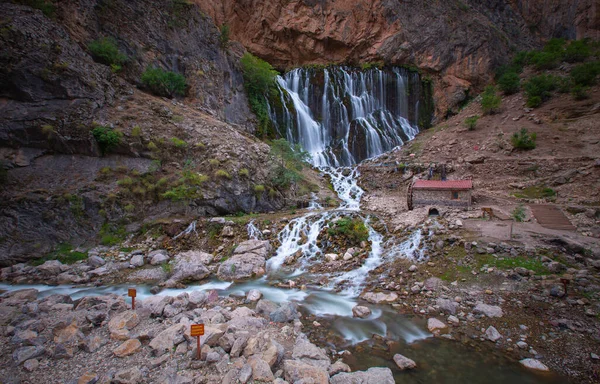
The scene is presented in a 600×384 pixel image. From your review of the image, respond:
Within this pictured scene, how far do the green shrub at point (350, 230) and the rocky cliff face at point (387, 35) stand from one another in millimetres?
26017

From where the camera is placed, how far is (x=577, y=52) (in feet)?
88.1

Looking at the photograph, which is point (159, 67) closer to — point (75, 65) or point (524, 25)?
point (75, 65)

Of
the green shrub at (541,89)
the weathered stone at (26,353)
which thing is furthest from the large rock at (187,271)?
the green shrub at (541,89)

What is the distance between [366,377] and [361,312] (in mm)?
2504

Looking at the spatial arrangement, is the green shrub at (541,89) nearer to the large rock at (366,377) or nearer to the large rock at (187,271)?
the large rock at (366,377)

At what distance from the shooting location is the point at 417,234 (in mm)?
10602

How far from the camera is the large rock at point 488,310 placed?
6429 mm

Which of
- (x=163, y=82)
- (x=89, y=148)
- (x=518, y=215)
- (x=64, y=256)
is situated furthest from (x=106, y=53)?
(x=518, y=215)

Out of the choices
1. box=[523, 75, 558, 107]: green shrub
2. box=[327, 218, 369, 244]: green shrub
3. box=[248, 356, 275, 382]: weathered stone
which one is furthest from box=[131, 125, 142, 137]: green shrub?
box=[523, 75, 558, 107]: green shrub

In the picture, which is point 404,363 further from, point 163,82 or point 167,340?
point 163,82

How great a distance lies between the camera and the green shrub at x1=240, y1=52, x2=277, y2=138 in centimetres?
2550

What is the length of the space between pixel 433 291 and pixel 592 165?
14.8 meters

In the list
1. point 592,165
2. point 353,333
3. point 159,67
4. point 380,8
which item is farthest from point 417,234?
point 380,8

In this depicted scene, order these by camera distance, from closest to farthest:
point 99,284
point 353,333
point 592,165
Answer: point 353,333 → point 99,284 → point 592,165
